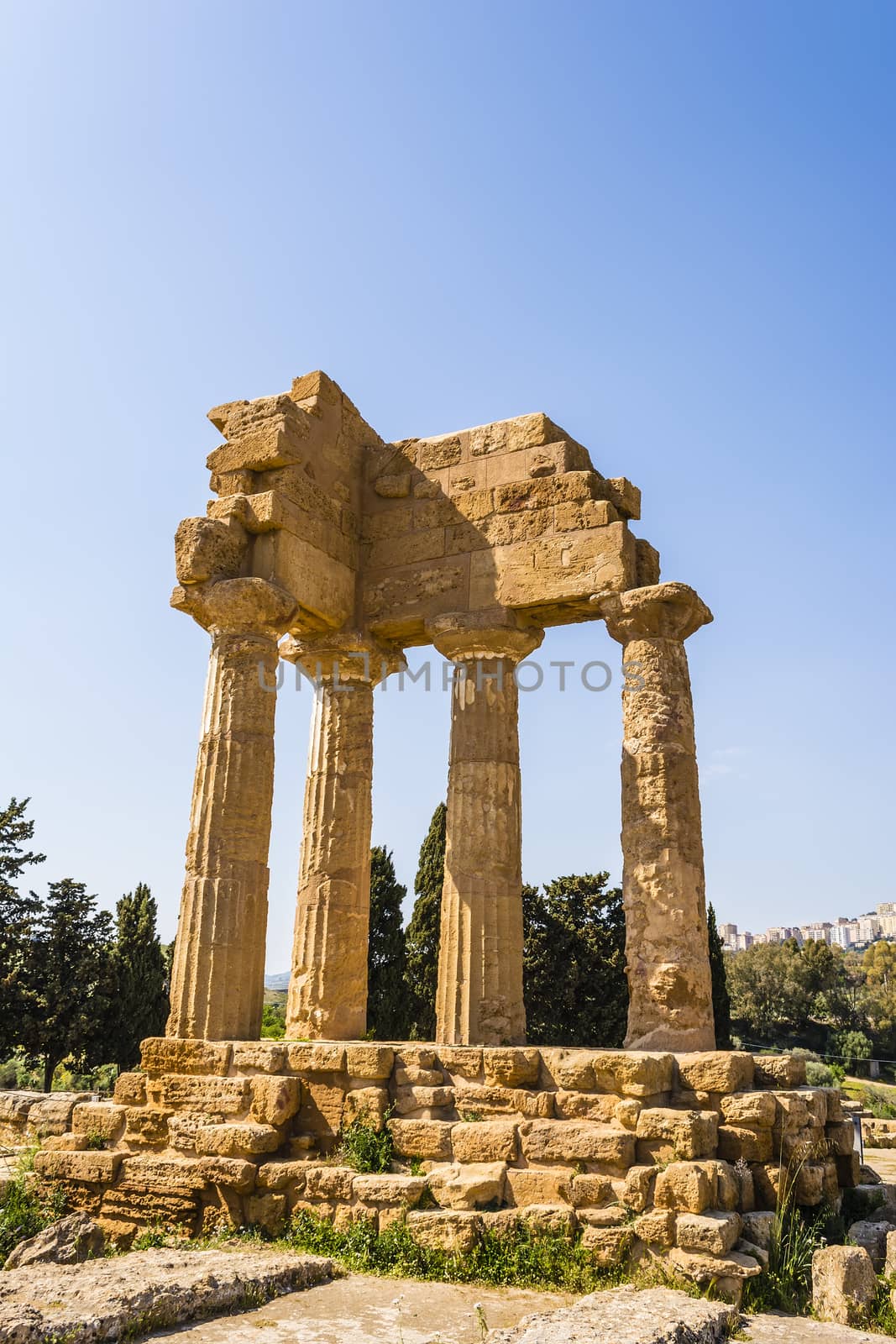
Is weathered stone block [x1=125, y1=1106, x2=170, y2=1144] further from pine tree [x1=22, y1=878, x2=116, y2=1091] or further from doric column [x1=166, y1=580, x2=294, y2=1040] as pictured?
pine tree [x1=22, y1=878, x2=116, y2=1091]

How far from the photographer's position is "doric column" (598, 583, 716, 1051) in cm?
1048

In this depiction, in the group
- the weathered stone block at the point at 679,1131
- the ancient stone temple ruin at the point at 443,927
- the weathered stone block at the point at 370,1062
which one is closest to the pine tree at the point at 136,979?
the ancient stone temple ruin at the point at 443,927

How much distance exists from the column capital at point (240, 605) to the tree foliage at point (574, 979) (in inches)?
679

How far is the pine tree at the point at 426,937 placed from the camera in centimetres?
2742

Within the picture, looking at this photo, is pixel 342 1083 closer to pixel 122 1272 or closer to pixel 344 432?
pixel 122 1272

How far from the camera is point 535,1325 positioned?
6.06m

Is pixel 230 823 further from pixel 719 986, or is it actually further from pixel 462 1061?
pixel 719 986

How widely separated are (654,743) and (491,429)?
463 cm

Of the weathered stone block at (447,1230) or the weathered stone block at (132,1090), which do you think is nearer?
the weathered stone block at (447,1230)

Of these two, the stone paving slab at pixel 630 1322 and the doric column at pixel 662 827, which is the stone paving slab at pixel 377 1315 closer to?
the stone paving slab at pixel 630 1322

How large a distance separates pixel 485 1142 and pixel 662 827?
3.50 meters

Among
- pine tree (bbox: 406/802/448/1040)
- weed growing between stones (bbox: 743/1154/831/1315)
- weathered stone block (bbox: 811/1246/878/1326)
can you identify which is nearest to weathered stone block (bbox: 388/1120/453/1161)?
weed growing between stones (bbox: 743/1154/831/1315)

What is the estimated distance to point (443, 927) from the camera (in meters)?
12.1

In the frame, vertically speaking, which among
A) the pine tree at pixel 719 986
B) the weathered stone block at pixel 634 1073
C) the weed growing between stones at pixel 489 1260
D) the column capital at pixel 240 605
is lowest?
the weed growing between stones at pixel 489 1260
